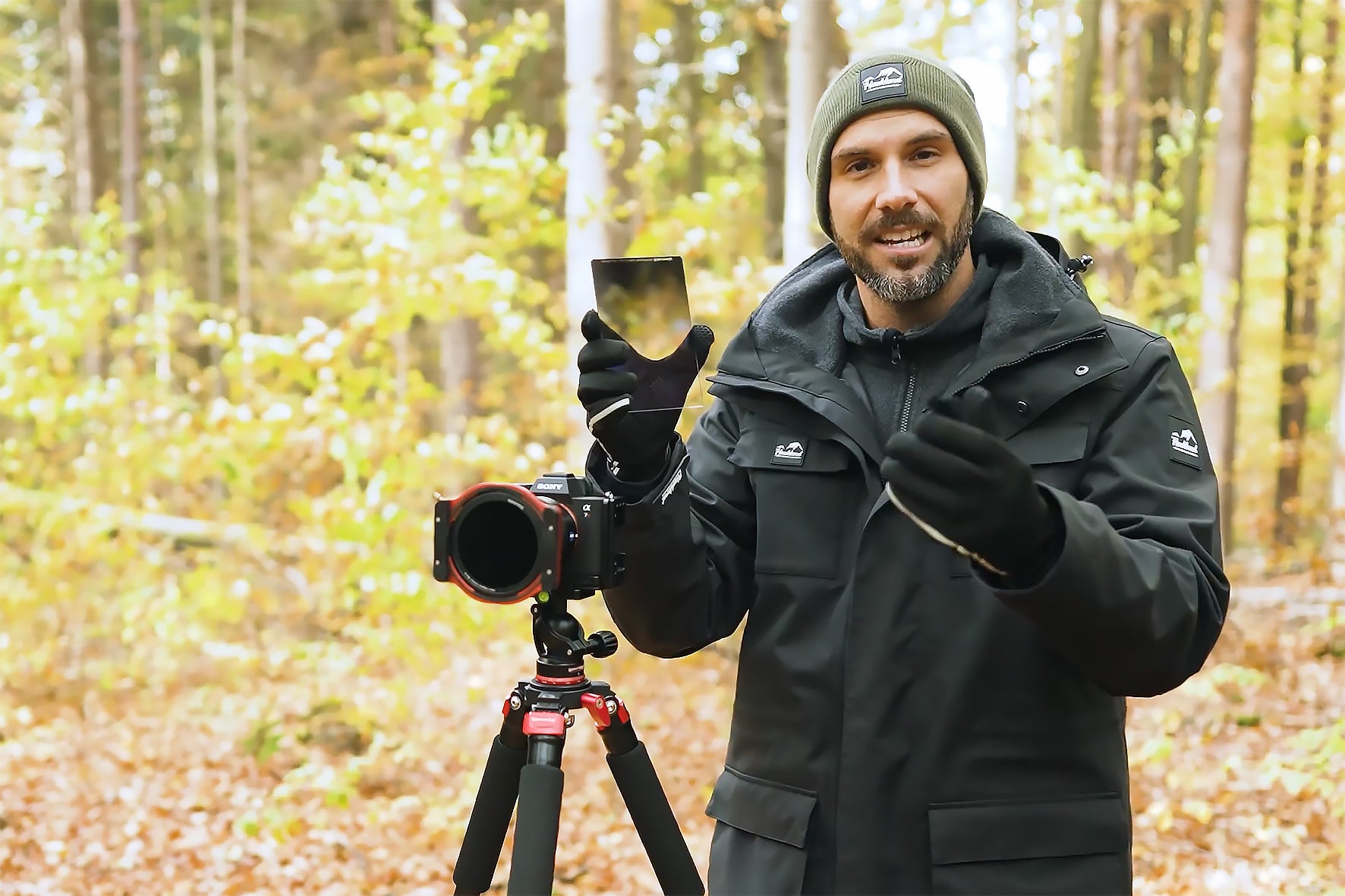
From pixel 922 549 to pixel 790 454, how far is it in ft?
1.03

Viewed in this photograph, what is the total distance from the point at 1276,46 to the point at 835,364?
1699 cm

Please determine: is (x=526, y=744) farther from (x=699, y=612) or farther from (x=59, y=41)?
(x=59, y=41)

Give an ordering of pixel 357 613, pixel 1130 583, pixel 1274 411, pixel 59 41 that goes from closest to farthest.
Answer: pixel 1130 583 < pixel 357 613 < pixel 59 41 < pixel 1274 411

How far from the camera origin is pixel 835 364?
2287 millimetres

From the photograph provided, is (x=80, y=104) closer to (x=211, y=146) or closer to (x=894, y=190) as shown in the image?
(x=211, y=146)

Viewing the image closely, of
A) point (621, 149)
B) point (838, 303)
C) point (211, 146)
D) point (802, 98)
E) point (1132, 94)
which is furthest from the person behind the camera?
point (211, 146)

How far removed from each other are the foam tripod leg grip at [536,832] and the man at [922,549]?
0.38 metres

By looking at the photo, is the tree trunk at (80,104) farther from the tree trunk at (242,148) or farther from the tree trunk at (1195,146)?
the tree trunk at (1195,146)

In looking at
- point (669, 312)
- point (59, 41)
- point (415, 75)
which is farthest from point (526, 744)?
point (59, 41)

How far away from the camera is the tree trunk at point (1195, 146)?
43.2 ft

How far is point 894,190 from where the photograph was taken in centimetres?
222

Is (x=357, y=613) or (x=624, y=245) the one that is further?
(x=357, y=613)

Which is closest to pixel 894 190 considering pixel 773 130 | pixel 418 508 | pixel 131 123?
pixel 418 508

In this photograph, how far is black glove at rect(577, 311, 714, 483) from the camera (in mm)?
1936
